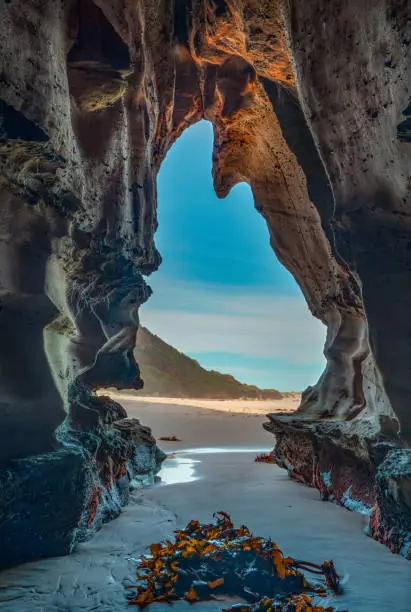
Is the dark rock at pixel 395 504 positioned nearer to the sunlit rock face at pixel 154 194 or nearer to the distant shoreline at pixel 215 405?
the sunlit rock face at pixel 154 194

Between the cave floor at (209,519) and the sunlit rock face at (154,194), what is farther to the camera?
the sunlit rock face at (154,194)

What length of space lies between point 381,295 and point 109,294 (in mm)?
5253

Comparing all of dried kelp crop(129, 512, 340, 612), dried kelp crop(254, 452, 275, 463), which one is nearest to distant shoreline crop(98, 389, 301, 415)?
dried kelp crop(254, 452, 275, 463)

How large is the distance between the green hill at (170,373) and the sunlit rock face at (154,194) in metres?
27.1

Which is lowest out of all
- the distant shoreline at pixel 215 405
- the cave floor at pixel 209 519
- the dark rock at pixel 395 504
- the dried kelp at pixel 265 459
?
the distant shoreline at pixel 215 405

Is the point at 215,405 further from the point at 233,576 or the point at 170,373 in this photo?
the point at 233,576

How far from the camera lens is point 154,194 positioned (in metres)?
9.41

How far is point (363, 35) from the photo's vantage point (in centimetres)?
382

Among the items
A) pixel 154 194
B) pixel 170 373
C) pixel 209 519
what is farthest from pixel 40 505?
pixel 170 373

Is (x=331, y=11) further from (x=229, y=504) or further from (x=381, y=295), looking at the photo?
(x=229, y=504)

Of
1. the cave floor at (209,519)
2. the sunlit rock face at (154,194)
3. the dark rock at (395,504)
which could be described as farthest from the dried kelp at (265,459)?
the dark rock at (395,504)

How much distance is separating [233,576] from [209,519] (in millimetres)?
1973

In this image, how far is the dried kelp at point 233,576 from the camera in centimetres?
286

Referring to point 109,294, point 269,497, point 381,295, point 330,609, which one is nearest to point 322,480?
point 269,497
